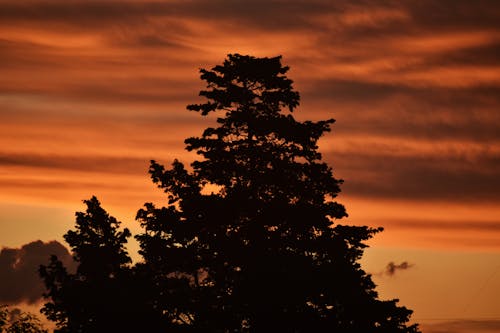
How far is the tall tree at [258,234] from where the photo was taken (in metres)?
37.2

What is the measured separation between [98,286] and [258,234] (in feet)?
25.7

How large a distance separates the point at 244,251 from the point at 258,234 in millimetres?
1134

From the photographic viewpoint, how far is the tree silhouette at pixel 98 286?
38219 mm

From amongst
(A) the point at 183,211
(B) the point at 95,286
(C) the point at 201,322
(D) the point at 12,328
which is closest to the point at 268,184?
(A) the point at 183,211

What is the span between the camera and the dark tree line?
122 ft

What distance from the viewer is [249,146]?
39.2 metres

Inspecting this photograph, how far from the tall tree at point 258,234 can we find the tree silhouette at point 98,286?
117 centimetres

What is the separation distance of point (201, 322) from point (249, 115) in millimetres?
9552

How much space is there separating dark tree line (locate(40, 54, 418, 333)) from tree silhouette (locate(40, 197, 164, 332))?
0.20 ft

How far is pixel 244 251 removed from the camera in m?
37.8

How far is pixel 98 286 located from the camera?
39344 mm

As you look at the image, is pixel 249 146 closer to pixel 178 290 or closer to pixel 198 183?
pixel 198 183

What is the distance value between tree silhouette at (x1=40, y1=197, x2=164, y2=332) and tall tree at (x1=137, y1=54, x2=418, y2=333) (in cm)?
117

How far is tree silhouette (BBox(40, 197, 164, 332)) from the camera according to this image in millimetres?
38219
